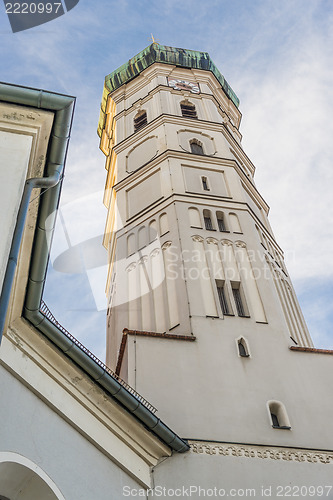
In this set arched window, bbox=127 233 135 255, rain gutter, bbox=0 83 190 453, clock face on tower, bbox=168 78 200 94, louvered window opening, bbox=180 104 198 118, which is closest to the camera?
rain gutter, bbox=0 83 190 453

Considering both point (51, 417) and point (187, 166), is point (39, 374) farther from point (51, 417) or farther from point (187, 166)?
point (187, 166)

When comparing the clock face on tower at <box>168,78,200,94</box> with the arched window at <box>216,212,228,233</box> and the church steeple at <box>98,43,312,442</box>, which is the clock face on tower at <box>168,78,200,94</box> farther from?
the arched window at <box>216,212,228,233</box>

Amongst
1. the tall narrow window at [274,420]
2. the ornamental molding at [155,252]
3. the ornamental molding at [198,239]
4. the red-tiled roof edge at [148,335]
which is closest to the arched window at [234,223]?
the ornamental molding at [198,239]

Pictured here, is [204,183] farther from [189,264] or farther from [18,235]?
[18,235]

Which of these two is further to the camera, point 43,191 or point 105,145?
point 105,145

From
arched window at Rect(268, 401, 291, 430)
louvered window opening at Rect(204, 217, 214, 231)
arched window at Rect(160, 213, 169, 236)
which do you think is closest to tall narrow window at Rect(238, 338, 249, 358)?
arched window at Rect(268, 401, 291, 430)

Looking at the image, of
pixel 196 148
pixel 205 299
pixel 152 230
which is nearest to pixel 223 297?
pixel 205 299

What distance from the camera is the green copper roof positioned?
29.2 metres

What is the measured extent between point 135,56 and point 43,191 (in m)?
25.0

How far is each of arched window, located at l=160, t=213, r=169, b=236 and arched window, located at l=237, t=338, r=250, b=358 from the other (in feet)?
15.5

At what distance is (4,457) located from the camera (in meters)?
7.32

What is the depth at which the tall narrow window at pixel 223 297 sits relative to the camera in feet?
45.4

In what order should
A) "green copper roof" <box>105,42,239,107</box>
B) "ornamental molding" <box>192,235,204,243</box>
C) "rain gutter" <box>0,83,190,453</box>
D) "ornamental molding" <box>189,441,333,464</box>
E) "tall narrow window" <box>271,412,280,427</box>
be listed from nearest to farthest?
"rain gutter" <box>0,83,190,453</box> < "ornamental molding" <box>189,441,333,464</box> < "tall narrow window" <box>271,412,280,427</box> < "ornamental molding" <box>192,235,204,243</box> < "green copper roof" <box>105,42,239,107</box>

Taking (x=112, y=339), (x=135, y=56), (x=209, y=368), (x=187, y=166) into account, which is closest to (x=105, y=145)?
(x=135, y=56)
